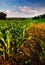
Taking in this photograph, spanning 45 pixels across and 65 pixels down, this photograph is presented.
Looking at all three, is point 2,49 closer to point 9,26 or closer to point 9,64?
point 9,64

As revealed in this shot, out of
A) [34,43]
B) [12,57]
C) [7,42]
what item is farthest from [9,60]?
[34,43]

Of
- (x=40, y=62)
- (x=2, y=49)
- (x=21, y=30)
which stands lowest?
(x=40, y=62)

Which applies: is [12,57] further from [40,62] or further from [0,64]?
[40,62]

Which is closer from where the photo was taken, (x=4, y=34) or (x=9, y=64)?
(x=9, y=64)

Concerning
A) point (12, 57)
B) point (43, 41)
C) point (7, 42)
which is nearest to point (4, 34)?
point (7, 42)

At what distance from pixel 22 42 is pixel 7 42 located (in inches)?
24.1

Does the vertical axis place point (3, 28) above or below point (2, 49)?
above

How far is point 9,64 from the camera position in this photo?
7438 millimetres

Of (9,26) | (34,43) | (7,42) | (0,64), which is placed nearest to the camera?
(0,64)

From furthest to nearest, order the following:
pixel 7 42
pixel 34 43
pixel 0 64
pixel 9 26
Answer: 1. pixel 9 26
2. pixel 34 43
3. pixel 7 42
4. pixel 0 64

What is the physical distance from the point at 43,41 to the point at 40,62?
1215mm

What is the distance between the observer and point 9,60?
7.54 m

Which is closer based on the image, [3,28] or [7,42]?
[7,42]

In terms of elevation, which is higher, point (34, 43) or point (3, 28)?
point (3, 28)
